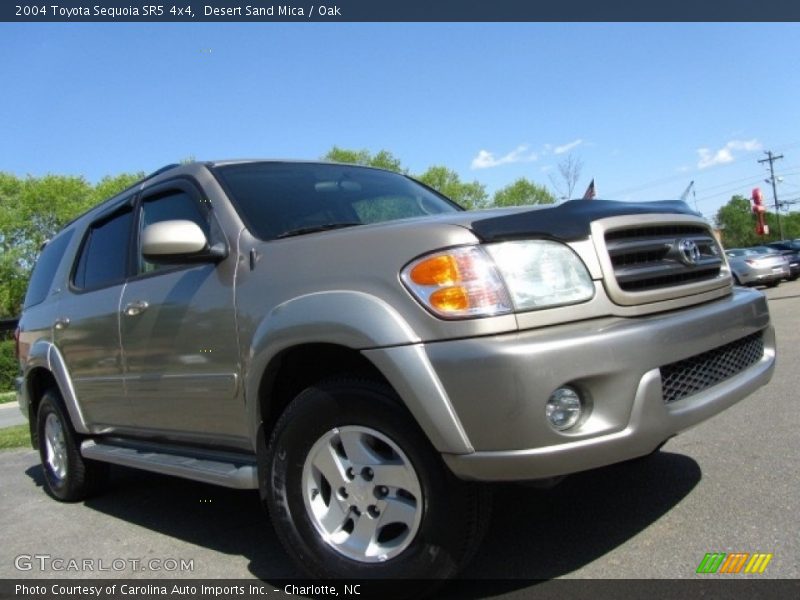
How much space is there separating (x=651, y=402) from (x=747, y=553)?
0.84m

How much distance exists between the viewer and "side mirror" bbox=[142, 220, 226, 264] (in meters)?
3.07

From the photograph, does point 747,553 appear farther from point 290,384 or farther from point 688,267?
point 290,384

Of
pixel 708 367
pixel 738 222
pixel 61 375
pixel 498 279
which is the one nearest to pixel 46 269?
pixel 61 375

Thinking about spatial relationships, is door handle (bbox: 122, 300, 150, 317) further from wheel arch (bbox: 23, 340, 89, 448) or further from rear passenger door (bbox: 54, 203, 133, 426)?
wheel arch (bbox: 23, 340, 89, 448)

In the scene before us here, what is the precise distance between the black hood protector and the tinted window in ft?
12.3

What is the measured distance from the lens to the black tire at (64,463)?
478 centimetres

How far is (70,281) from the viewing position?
4.78m

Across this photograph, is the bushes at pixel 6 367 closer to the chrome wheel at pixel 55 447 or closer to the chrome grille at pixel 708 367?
the chrome wheel at pixel 55 447

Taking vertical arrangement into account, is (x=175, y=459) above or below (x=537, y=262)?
below

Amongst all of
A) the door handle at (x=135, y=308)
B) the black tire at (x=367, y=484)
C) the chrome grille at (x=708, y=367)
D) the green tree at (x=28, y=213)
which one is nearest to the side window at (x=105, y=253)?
the door handle at (x=135, y=308)

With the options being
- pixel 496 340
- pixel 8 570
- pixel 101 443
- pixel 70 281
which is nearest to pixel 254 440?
pixel 496 340

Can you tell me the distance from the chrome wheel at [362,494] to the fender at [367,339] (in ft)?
0.77

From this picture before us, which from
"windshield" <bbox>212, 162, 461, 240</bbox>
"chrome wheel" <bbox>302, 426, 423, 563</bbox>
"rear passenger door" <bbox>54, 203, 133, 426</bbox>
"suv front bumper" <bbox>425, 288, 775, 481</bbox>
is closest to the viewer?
"suv front bumper" <bbox>425, 288, 775, 481</bbox>

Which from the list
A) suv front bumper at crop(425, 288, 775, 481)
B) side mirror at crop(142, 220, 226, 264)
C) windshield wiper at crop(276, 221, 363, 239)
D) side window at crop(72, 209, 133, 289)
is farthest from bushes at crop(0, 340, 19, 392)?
suv front bumper at crop(425, 288, 775, 481)
